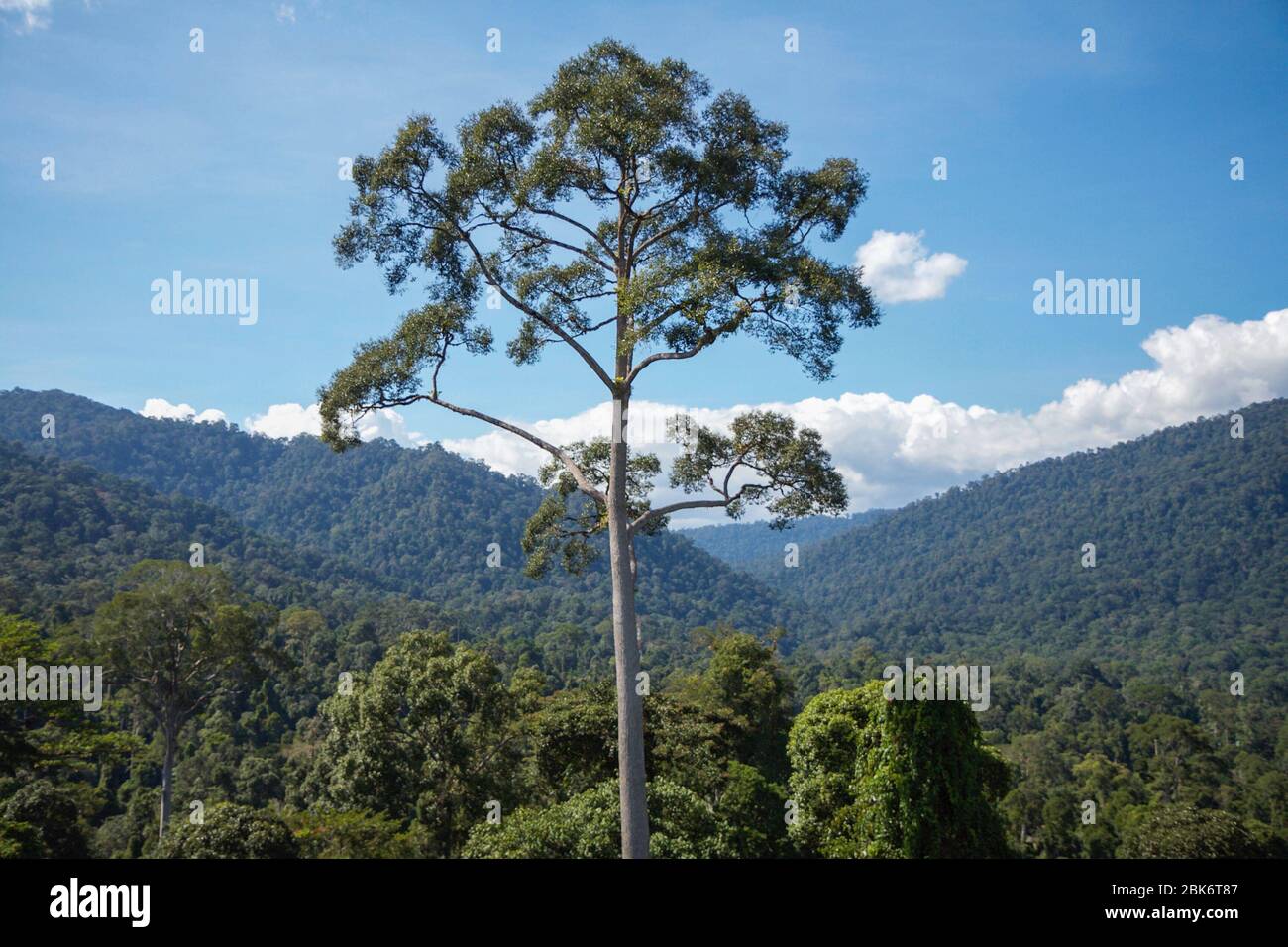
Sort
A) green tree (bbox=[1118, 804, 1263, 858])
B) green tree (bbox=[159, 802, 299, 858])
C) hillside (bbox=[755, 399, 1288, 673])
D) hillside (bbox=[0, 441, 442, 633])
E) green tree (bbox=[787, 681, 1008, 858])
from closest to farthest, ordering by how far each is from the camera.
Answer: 1. green tree (bbox=[787, 681, 1008, 858])
2. green tree (bbox=[159, 802, 299, 858])
3. green tree (bbox=[1118, 804, 1263, 858])
4. hillside (bbox=[0, 441, 442, 633])
5. hillside (bbox=[755, 399, 1288, 673])

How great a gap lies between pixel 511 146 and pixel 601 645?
5783 cm

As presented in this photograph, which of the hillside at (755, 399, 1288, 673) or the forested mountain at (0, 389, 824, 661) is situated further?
the forested mountain at (0, 389, 824, 661)

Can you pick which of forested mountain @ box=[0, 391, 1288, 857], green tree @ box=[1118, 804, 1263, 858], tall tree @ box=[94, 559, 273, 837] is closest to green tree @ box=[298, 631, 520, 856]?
forested mountain @ box=[0, 391, 1288, 857]

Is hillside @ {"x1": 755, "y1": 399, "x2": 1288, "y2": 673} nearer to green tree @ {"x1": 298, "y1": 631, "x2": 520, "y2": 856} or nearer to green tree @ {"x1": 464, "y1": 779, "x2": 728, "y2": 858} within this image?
green tree @ {"x1": 298, "y1": 631, "x2": 520, "y2": 856}

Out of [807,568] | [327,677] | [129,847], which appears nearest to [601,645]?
[327,677]

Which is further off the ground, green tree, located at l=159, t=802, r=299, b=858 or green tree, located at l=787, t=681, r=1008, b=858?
green tree, located at l=787, t=681, r=1008, b=858

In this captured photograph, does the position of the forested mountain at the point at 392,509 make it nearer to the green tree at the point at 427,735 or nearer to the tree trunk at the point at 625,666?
the green tree at the point at 427,735

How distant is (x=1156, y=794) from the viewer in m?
30.0

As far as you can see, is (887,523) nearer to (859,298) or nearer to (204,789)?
(204,789)

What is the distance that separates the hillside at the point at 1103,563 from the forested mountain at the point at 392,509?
18477 millimetres

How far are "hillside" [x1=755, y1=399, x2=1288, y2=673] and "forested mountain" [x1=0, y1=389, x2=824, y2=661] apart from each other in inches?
727

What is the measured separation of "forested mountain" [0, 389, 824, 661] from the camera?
300 feet

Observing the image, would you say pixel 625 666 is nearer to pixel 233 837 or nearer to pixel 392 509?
pixel 233 837
